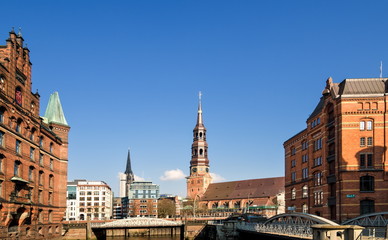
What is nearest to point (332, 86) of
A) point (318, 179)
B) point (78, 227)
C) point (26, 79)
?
point (318, 179)

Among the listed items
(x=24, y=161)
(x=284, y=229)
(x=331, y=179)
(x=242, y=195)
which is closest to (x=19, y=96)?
(x=24, y=161)

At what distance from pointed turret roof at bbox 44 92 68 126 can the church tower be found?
3826 inches

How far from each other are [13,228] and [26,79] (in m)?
16.8

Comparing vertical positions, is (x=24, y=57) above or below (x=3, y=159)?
above

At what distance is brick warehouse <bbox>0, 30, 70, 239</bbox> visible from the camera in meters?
44.8

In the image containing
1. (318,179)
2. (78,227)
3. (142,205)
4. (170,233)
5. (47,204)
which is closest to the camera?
(47,204)

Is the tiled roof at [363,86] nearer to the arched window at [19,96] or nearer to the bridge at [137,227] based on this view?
the arched window at [19,96]

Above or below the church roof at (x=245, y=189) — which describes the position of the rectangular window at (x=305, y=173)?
above

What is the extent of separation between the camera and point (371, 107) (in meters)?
54.5

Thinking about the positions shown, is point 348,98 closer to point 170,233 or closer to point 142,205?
point 170,233

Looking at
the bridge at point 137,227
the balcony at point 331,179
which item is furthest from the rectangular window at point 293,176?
the bridge at point 137,227

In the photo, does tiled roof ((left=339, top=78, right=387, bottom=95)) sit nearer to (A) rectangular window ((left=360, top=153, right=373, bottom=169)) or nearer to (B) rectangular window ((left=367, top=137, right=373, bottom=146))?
(B) rectangular window ((left=367, top=137, right=373, bottom=146))

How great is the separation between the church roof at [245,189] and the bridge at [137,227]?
7027 cm

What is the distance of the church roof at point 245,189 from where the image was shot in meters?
164
